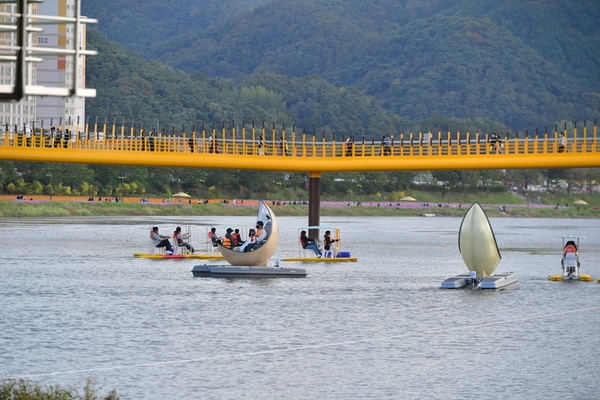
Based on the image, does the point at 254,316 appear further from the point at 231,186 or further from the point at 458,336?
the point at 231,186

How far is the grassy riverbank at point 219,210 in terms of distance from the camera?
13775cm

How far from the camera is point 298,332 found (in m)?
40.4

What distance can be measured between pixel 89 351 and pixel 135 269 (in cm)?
2928

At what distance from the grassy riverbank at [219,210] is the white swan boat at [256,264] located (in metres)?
79.6

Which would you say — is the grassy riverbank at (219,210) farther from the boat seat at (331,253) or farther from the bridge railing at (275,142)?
the boat seat at (331,253)

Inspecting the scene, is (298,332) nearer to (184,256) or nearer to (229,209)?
(184,256)

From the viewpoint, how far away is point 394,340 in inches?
1538

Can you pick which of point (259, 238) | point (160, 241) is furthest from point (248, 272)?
point (160, 241)

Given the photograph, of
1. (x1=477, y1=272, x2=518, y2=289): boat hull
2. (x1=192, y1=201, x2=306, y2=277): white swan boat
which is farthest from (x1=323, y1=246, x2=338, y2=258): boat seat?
(x1=477, y1=272, x2=518, y2=289): boat hull

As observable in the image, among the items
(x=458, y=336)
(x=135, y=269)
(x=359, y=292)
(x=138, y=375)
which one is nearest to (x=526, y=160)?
(x=359, y=292)

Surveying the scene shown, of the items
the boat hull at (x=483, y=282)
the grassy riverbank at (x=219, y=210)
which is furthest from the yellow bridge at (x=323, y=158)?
the grassy riverbank at (x=219, y=210)

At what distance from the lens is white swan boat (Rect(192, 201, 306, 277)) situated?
190ft

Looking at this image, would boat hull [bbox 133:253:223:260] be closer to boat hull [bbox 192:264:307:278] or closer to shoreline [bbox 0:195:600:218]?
boat hull [bbox 192:264:307:278]

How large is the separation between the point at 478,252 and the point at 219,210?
102207 mm
